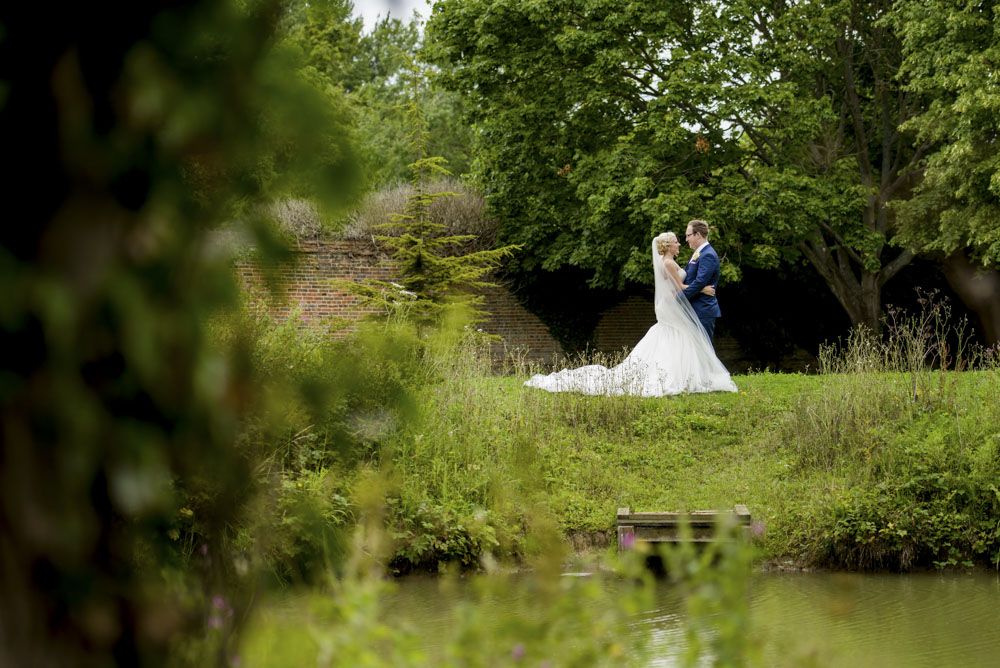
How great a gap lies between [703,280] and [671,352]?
886mm

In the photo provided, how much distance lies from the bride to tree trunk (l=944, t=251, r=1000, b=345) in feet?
35.1

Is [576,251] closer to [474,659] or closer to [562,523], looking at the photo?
[562,523]

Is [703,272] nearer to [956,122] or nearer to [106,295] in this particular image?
[956,122]

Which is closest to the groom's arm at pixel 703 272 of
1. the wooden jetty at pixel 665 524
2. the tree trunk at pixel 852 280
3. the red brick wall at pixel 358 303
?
the wooden jetty at pixel 665 524

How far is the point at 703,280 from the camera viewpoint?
12.8 m

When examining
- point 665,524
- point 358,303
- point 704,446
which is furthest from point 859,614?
point 358,303

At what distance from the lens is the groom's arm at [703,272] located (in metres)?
12.7

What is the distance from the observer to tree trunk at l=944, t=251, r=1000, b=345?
850 inches

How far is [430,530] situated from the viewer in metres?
8.77

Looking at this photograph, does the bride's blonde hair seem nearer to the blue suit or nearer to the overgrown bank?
the blue suit

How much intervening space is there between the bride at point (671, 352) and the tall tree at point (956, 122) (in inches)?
260

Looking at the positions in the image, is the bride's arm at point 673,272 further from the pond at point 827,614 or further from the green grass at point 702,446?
the pond at point 827,614

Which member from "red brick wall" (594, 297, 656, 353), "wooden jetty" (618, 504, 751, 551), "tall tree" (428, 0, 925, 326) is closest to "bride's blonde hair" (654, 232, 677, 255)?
"wooden jetty" (618, 504, 751, 551)

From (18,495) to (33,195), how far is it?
1.05 ft
